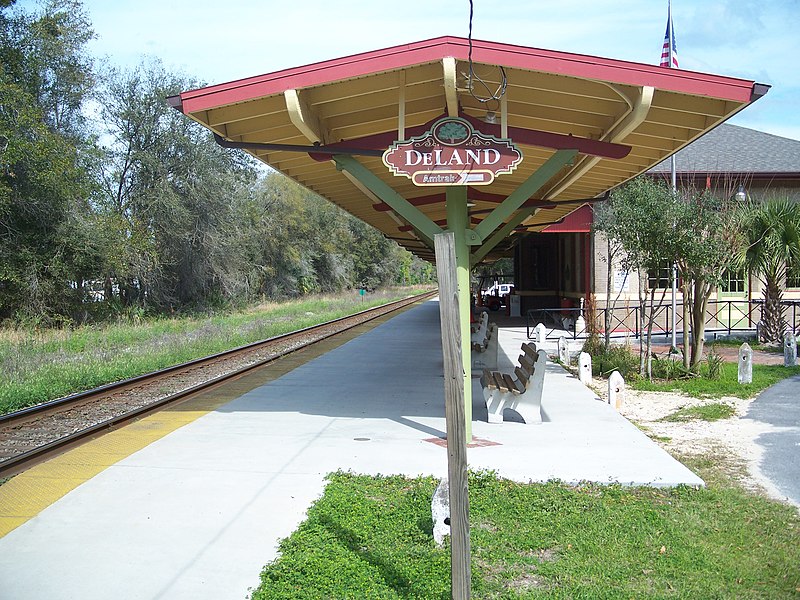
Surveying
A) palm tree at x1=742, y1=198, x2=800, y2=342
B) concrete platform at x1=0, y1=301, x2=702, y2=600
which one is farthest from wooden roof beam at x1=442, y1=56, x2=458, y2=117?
palm tree at x1=742, y1=198, x2=800, y2=342

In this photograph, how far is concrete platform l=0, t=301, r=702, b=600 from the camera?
4766 mm

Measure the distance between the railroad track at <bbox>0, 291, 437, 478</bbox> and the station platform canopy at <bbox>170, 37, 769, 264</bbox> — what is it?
12.4ft

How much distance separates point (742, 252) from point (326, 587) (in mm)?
14886

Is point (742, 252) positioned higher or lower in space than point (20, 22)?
lower

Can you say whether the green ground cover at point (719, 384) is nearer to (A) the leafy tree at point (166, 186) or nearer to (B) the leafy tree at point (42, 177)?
(B) the leafy tree at point (42, 177)

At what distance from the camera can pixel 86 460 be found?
296 inches

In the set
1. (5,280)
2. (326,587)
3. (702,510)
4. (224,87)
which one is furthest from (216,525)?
(5,280)

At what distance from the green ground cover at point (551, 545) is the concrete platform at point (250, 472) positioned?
12.3 inches

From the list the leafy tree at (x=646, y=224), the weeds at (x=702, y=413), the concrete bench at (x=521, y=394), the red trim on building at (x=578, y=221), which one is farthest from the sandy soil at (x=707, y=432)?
the red trim on building at (x=578, y=221)

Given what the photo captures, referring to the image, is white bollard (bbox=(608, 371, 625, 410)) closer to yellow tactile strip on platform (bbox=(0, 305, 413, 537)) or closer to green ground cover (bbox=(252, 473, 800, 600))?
green ground cover (bbox=(252, 473, 800, 600))

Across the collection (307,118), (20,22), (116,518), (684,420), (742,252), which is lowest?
(684,420)

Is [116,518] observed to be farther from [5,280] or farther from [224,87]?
[5,280]

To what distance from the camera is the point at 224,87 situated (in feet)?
25.1

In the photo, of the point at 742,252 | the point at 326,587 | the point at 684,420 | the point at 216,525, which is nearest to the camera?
the point at 326,587
